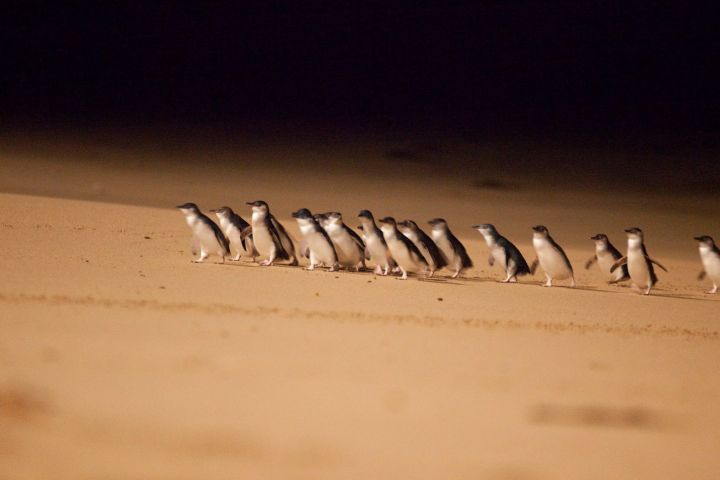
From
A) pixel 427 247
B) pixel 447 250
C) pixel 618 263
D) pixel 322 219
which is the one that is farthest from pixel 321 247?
pixel 618 263

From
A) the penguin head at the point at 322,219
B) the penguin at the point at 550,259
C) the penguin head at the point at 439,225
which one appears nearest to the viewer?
the penguin head at the point at 322,219

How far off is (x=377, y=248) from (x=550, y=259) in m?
1.94

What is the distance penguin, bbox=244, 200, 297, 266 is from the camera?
1112cm

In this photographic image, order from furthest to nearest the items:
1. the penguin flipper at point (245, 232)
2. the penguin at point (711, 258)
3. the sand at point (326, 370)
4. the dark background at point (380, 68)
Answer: the dark background at point (380, 68) → the penguin at point (711, 258) → the penguin flipper at point (245, 232) → the sand at point (326, 370)

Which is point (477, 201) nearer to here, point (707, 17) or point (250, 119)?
point (250, 119)

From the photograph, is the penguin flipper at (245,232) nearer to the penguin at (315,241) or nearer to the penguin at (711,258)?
the penguin at (315,241)

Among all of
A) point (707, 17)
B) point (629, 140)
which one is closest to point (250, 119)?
point (629, 140)

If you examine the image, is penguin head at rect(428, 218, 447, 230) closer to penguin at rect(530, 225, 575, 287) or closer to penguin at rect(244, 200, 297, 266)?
penguin at rect(530, 225, 575, 287)

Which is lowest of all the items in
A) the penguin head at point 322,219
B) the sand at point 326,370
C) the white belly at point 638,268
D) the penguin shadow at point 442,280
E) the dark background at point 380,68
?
the sand at point 326,370

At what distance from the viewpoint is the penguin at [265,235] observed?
1112cm

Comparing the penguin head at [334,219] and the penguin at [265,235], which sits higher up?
the penguin head at [334,219]

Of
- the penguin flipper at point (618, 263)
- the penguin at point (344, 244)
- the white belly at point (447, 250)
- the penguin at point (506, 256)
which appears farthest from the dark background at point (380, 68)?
the penguin at point (344, 244)

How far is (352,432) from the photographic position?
15.9ft

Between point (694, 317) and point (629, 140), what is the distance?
23.1m
